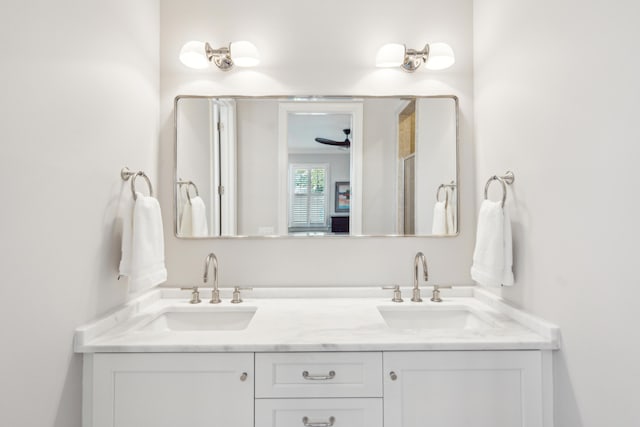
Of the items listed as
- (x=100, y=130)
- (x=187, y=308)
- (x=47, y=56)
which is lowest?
(x=187, y=308)

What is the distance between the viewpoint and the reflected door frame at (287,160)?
191 centimetres

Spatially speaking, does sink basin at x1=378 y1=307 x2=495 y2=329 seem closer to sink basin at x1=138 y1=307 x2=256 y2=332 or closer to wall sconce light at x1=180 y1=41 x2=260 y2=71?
sink basin at x1=138 y1=307 x2=256 y2=332

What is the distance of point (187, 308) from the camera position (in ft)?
5.73

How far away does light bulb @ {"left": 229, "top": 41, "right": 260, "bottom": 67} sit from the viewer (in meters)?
1.81

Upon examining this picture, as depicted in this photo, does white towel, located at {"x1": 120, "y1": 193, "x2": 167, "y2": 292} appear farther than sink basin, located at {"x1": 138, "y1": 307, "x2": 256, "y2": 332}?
No

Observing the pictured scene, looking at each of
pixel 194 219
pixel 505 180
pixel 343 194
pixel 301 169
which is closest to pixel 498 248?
pixel 505 180

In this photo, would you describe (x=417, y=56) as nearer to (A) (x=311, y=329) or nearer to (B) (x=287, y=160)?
(B) (x=287, y=160)

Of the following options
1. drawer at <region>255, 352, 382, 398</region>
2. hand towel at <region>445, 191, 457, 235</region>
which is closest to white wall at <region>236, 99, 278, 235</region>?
drawer at <region>255, 352, 382, 398</region>

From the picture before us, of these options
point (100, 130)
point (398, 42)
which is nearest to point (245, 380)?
point (100, 130)

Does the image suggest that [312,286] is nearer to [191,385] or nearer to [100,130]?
[191,385]

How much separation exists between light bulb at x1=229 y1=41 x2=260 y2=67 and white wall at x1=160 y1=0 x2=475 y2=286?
0.09 metres

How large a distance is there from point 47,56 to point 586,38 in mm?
1651

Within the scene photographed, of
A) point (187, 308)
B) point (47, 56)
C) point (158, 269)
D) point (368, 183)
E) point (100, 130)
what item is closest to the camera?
point (47, 56)

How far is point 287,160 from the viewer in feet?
6.26
